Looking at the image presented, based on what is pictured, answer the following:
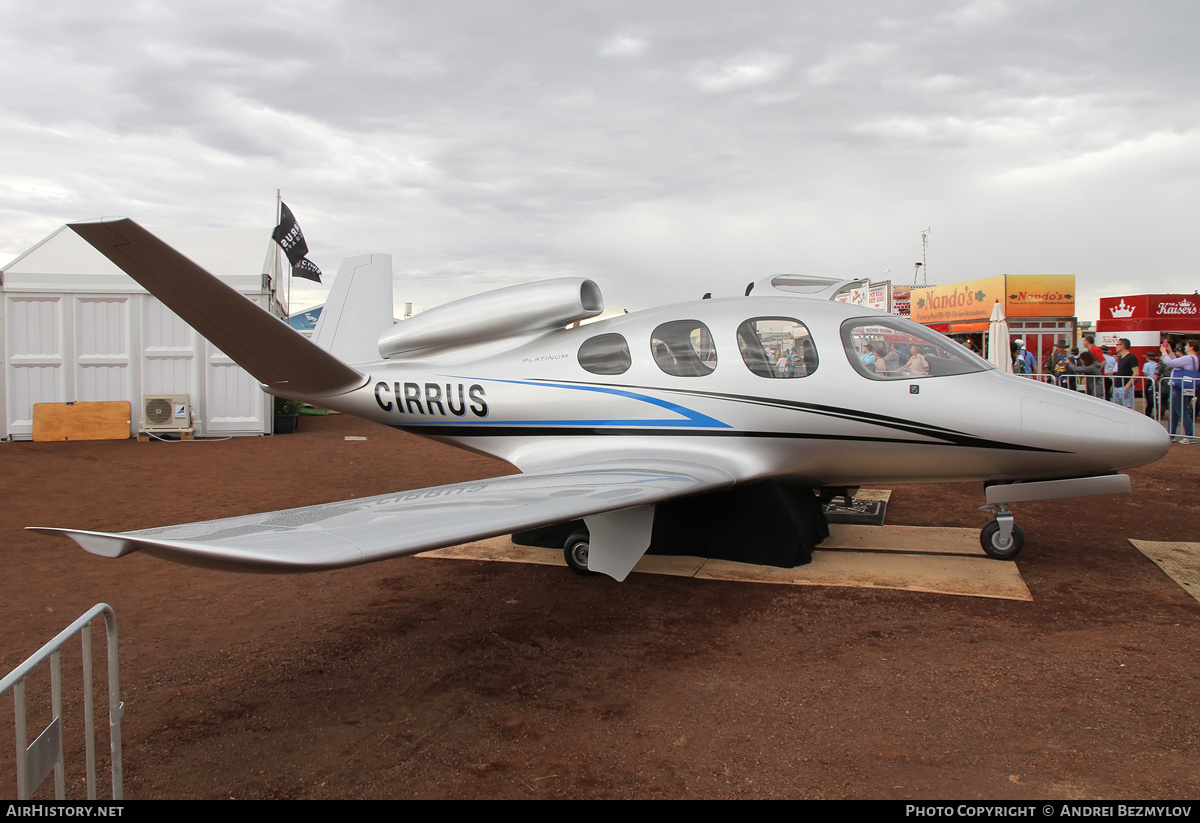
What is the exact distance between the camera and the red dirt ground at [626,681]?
3.32m

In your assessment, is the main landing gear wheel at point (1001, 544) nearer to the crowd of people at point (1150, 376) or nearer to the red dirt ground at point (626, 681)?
the red dirt ground at point (626, 681)

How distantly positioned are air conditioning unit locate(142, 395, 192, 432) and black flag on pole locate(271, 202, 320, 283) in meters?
5.15

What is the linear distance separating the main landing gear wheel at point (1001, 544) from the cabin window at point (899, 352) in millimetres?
1541

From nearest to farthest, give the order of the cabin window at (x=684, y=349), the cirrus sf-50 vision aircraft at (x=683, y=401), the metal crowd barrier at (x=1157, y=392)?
the cirrus sf-50 vision aircraft at (x=683, y=401)
the cabin window at (x=684, y=349)
the metal crowd barrier at (x=1157, y=392)

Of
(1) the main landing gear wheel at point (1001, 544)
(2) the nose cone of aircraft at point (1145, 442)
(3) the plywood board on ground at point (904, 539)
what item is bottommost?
(3) the plywood board on ground at point (904, 539)

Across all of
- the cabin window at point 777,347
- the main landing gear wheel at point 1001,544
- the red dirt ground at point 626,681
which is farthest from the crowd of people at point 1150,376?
the cabin window at point 777,347

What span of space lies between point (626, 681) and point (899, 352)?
3.55 m

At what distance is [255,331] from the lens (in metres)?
5.55

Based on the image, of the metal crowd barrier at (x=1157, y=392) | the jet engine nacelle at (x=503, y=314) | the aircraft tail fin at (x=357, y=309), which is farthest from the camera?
the metal crowd barrier at (x=1157, y=392)

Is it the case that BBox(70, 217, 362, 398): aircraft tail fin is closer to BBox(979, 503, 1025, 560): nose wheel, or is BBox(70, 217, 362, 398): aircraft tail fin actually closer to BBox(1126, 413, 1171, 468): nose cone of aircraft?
BBox(979, 503, 1025, 560): nose wheel

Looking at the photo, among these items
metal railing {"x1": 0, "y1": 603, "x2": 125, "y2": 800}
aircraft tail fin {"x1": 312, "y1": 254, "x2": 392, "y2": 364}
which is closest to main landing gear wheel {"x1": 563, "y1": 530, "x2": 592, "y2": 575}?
aircraft tail fin {"x1": 312, "y1": 254, "x2": 392, "y2": 364}

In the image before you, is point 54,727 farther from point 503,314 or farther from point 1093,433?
point 1093,433

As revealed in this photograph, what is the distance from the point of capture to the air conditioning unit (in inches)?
599

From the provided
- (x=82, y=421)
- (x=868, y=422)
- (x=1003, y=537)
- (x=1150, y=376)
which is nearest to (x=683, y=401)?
(x=868, y=422)
